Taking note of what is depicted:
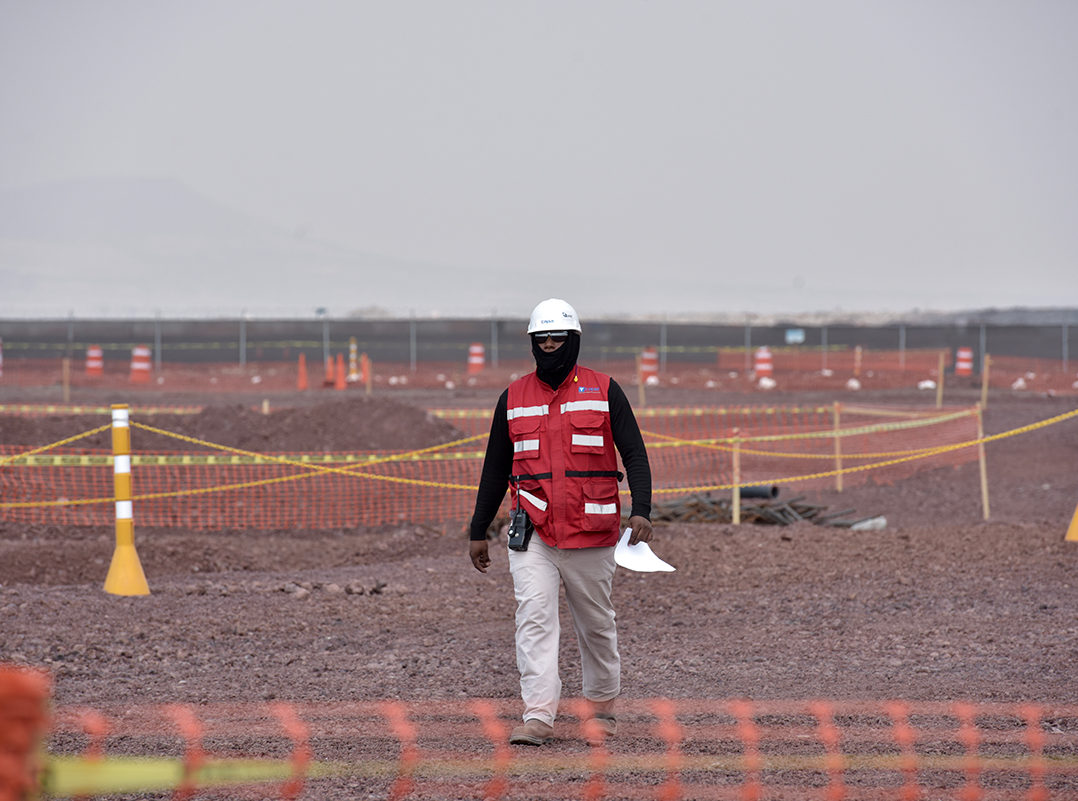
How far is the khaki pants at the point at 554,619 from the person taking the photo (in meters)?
5.87

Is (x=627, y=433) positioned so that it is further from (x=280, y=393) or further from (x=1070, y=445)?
(x=280, y=393)

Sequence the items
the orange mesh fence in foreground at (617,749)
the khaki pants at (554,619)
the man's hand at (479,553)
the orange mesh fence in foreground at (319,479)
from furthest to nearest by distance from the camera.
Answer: the orange mesh fence in foreground at (319,479) < the man's hand at (479,553) < the khaki pants at (554,619) < the orange mesh fence in foreground at (617,749)

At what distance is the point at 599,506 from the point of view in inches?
232

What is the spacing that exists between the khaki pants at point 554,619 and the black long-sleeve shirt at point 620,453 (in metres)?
0.30

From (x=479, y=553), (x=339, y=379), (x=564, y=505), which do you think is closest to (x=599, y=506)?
(x=564, y=505)

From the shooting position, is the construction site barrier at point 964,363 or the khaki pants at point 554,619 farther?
the construction site barrier at point 964,363

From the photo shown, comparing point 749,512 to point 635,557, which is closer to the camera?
point 635,557

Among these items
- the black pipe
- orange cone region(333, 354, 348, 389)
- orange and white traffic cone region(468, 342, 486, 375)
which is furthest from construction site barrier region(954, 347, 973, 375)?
the black pipe

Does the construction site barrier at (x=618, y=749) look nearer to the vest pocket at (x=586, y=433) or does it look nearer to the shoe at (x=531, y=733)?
the shoe at (x=531, y=733)

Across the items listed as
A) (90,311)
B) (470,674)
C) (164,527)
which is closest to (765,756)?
(470,674)

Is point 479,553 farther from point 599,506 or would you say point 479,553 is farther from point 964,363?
point 964,363

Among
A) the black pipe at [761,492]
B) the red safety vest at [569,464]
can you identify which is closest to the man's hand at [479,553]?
the red safety vest at [569,464]

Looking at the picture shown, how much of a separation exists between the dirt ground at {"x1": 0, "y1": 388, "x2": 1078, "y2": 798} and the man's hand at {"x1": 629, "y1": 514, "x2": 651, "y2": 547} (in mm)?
1006

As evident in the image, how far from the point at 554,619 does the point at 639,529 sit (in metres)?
0.58
